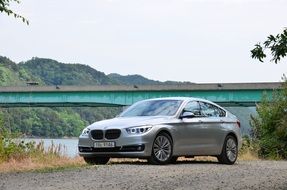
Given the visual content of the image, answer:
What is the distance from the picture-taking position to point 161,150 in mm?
14664

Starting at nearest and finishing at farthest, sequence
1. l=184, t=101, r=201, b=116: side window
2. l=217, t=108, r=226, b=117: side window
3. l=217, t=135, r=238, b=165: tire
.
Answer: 1. l=184, t=101, r=201, b=116: side window
2. l=217, t=135, r=238, b=165: tire
3. l=217, t=108, r=226, b=117: side window

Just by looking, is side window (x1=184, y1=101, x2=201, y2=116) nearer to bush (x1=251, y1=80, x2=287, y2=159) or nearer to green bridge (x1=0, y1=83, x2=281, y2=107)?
bush (x1=251, y1=80, x2=287, y2=159)

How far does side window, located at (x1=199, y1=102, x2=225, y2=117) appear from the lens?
53.6 feet

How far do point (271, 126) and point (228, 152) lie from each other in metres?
6.84

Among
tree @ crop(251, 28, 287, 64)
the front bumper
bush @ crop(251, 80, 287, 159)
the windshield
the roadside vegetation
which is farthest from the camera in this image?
bush @ crop(251, 80, 287, 159)

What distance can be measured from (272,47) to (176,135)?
601 cm

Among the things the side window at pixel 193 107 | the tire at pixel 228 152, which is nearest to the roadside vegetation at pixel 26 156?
the side window at pixel 193 107

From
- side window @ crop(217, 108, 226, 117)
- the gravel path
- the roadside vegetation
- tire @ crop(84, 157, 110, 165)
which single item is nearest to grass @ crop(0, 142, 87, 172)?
the roadside vegetation

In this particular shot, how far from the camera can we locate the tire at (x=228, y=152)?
1631 cm

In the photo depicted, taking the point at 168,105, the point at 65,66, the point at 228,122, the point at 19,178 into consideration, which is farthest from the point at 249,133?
the point at 65,66

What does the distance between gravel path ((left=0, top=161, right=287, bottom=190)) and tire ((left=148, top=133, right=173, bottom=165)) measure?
2.16ft

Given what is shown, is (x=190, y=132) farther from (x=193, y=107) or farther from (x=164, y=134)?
(x=164, y=134)

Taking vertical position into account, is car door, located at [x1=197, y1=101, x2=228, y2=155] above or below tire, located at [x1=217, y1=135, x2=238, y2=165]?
above

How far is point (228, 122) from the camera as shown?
16.9m
